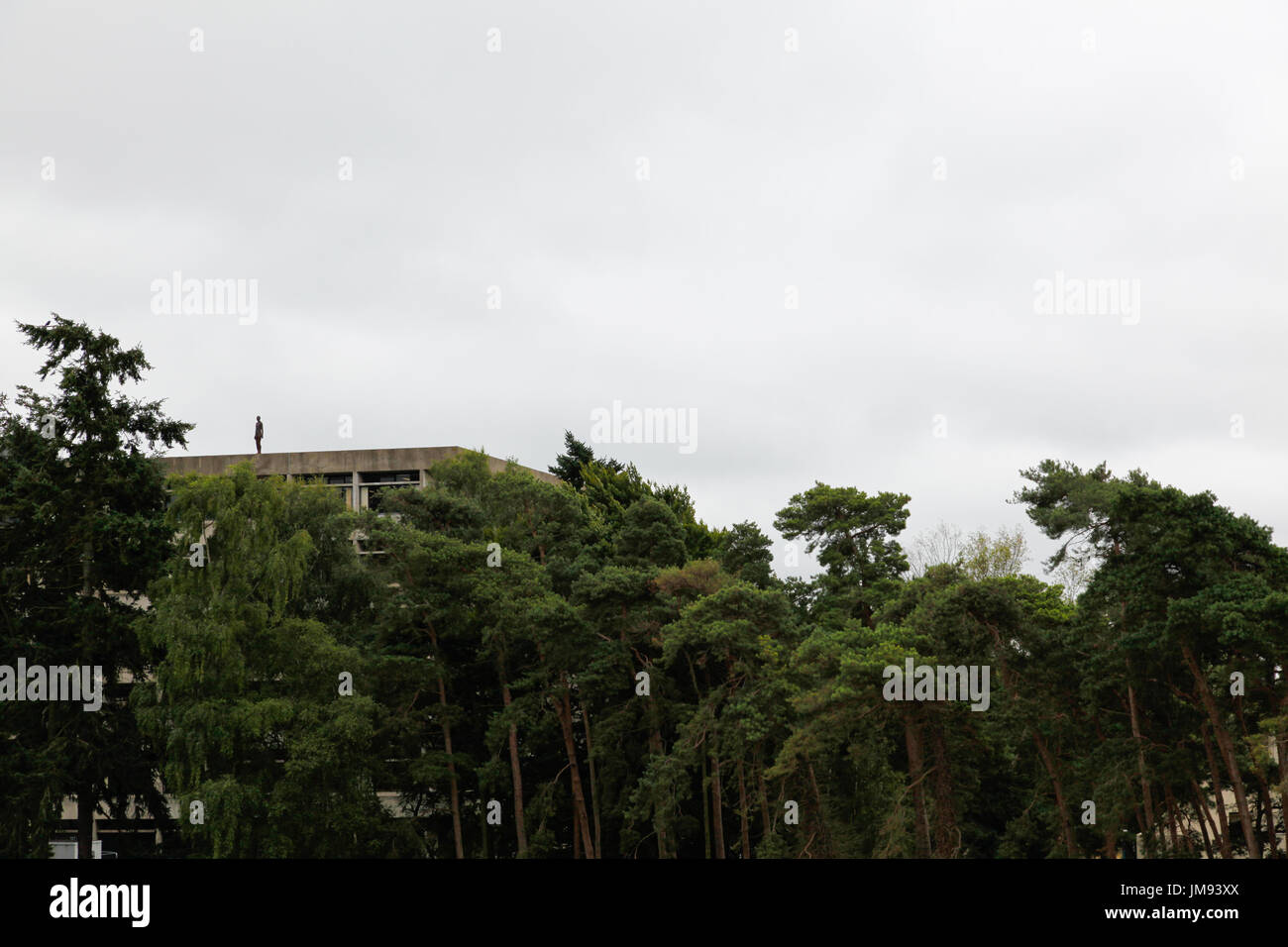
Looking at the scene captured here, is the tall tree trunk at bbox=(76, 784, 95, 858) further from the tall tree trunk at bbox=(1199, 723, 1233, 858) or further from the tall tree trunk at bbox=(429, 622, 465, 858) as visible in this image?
the tall tree trunk at bbox=(1199, 723, 1233, 858)

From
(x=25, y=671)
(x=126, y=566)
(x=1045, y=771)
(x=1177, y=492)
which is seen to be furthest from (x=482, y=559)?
(x=1177, y=492)

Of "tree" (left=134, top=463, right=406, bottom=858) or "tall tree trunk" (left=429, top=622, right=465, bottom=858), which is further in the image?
"tall tree trunk" (left=429, top=622, right=465, bottom=858)

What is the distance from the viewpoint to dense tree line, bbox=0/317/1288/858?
31859 millimetres

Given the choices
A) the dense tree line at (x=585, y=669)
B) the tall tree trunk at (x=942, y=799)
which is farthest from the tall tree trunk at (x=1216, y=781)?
the tall tree trunk at (x=942, y=799)

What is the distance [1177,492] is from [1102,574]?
9.50 ft

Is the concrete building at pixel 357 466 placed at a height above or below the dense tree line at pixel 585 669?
above

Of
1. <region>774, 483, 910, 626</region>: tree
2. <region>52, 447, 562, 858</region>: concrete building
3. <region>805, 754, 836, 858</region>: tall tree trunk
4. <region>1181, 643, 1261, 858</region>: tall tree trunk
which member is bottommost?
Result: <region>805, 754, 836, 858</region>: tall tree trunk

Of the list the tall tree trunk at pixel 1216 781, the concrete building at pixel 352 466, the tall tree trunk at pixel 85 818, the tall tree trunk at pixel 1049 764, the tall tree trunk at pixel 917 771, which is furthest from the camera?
the concrete building at pixel 352 466

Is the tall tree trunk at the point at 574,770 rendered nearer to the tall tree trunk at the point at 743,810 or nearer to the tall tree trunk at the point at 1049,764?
the tall tree trunk at the point at 743,810

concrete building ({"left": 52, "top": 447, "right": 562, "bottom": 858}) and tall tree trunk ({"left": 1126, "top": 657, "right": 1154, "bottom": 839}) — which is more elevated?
concrete building ({"left": 52, "top": 447, "right": 562, "bottom": 858})

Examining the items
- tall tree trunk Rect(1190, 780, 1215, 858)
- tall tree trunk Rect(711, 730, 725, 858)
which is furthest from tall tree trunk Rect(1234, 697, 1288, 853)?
tall tree trunk Rect(711, 730, 725, 858)

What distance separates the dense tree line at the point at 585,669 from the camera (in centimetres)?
3186

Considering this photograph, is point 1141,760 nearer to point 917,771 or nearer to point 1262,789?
point 917,771
